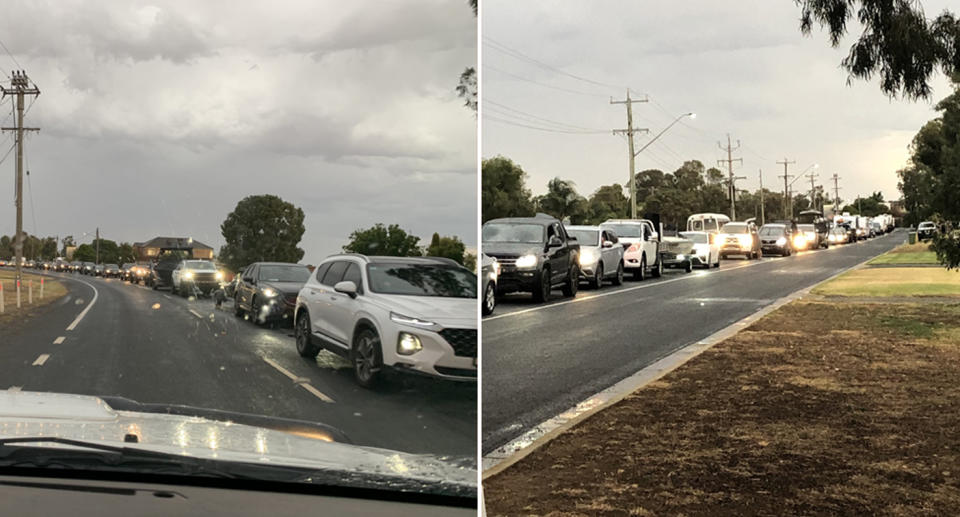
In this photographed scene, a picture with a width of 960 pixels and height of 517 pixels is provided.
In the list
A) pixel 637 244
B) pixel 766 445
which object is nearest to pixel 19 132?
pixel 766 445

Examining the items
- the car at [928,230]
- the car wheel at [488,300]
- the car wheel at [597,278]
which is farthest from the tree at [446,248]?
the car wheel at [597,278]

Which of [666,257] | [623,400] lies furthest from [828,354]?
[666,257]

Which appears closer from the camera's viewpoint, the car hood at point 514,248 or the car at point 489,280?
the car at point 489,280

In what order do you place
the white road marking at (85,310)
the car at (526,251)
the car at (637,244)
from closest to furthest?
the white road marking at (85,310), the car at (526,251), the car at (637,244)

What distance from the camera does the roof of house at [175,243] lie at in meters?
2.70

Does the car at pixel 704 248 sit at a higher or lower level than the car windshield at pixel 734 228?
lower

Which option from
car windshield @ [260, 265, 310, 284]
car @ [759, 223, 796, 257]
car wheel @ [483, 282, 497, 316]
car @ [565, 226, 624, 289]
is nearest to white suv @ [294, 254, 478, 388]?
car windshield @ [260, 265, 310, 284]

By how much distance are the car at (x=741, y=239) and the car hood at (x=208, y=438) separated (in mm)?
22891

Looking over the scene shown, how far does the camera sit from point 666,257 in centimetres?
1866

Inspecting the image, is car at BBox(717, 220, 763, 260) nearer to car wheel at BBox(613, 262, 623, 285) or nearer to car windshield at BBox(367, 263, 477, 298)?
car wheel at BBox(613, 262, 623, 285)

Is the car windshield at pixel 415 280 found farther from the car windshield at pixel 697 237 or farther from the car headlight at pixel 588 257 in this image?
the car windshield at pixel 697 237

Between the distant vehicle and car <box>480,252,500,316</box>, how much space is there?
49.6 feet

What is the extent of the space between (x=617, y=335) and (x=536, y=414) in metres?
3.21

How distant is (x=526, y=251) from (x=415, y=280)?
8672 millimetres
